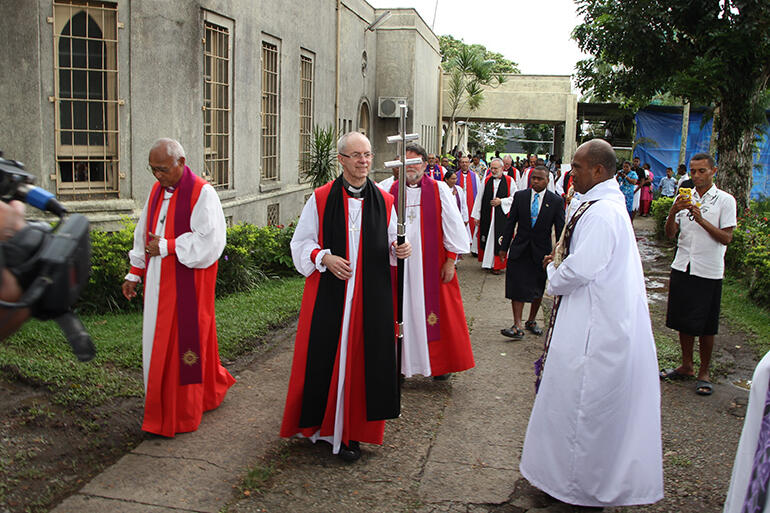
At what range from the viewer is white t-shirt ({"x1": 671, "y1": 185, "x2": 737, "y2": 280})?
6.37 meters

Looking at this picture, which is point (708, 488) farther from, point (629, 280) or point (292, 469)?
point (292, 469)

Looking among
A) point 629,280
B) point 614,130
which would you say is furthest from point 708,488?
point 614,130

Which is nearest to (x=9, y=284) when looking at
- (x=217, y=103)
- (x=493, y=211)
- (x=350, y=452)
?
(x=350, y=452)

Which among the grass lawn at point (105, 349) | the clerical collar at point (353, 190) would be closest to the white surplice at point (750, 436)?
the clerical collar at point (353, 190)

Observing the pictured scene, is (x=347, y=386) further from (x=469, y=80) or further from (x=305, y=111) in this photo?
(x=469, y=80)

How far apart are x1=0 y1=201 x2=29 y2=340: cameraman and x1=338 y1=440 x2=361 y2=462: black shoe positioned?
2799 millimetres

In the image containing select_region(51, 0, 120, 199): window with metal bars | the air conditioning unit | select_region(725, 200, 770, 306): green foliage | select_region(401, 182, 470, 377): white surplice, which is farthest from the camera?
the air conditioning unit

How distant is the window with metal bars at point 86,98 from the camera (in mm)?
8539

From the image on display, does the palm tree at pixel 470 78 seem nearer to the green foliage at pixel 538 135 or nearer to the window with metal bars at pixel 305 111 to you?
the window with metal bars at pixel 305 111

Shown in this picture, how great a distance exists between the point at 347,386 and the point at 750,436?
2610mm

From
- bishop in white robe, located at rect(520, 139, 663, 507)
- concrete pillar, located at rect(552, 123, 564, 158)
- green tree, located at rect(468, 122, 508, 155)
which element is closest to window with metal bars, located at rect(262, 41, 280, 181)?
bishop in white robe, located at rect(520, 139, 663, 507)

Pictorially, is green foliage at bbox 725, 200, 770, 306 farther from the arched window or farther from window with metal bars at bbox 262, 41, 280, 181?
the arched window

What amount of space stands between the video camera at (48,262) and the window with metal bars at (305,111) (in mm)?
12893

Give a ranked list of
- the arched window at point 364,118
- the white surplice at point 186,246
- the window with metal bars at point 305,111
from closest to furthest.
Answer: the white surplice at point 186,246
the window with metal bars at point 305,111
the arched window at point 364,118
